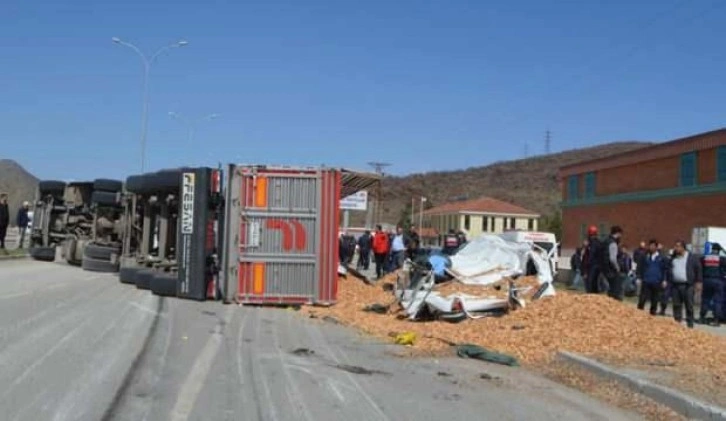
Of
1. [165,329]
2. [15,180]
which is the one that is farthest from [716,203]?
[15,180]

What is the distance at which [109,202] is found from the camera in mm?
23391

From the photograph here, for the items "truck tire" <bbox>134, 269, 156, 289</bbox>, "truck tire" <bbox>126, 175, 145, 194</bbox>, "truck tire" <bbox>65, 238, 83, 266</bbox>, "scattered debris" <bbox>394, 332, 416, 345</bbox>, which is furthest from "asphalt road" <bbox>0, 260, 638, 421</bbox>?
"truck tire" <bbox>65, 238, 83, 266</bbox>

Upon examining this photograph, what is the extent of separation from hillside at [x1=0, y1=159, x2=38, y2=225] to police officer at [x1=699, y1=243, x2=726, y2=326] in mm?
55444

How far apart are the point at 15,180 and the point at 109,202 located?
224 ft

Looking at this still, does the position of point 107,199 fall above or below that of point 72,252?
above

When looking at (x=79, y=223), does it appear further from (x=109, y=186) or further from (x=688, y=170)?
(x=688, y=170)

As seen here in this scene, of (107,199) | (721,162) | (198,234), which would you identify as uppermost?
(721,162)

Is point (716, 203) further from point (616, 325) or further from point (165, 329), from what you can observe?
point (165, 329)

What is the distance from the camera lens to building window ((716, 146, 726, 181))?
4950cm

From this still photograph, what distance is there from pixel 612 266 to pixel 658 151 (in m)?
42.6

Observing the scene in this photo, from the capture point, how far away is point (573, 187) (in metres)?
73.2

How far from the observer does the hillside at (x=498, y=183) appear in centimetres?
16788

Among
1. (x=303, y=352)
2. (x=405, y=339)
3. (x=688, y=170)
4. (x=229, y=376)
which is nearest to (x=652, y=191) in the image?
(x=688, y=170)

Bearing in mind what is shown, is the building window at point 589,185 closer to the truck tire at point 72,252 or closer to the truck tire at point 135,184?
the truck tire at point 72,252
